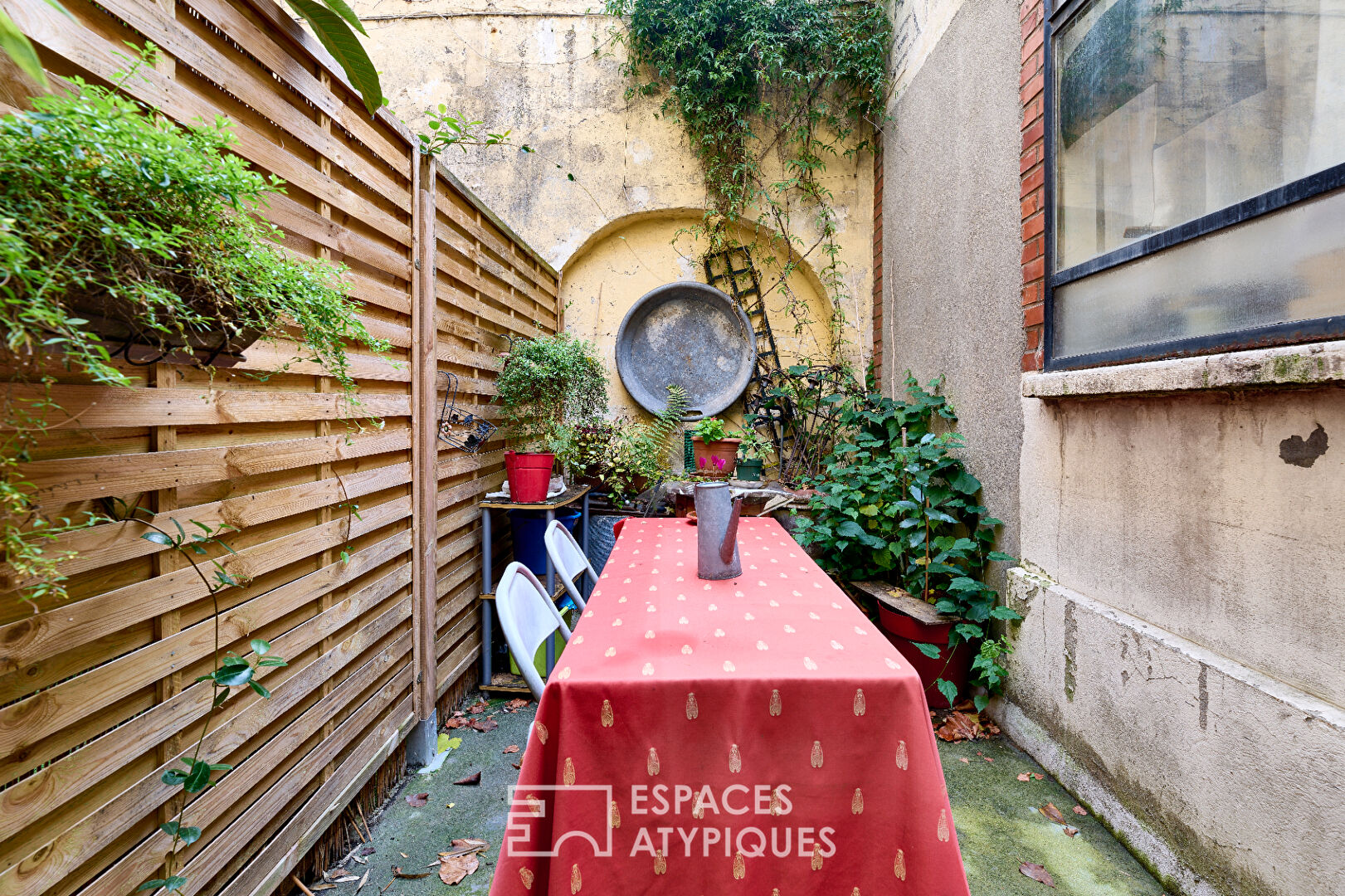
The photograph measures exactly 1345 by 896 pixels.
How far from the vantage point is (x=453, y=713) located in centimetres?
260

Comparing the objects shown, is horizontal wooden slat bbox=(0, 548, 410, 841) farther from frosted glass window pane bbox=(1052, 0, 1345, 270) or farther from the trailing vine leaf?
frosted glass window pane bbox=(1052, 0, 1345, 270)

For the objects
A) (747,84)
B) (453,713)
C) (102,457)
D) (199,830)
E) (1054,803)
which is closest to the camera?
(102,457)

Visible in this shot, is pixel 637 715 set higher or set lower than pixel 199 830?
higher

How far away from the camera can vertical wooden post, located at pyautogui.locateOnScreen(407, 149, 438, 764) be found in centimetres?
222

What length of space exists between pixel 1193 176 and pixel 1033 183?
666mm

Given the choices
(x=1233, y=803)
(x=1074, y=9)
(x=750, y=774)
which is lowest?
(x=1233, y=803)

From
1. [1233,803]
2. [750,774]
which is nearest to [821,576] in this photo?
[750,774]

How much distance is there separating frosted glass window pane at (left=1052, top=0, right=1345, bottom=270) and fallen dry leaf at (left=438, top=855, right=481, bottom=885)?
2696mm

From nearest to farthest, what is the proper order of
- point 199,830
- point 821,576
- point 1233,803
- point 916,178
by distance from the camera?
point 199,830 → point 1233,803 → point 821,576 → point 916,178

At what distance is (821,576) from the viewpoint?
68.2 inches

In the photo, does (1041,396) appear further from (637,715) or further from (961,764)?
(637,715)

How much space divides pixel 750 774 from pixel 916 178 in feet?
11.3

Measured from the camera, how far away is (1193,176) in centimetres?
164

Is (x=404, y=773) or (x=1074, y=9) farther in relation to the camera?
(x=404, y=773)
